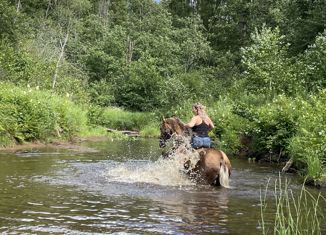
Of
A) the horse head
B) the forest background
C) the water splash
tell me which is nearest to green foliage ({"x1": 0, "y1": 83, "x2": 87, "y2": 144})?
the forest background

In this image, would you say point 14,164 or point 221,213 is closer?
point 221,213

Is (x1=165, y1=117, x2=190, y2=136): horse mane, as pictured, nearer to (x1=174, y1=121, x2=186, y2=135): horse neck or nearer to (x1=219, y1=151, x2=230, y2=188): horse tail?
(x1=174, y1=121, x2=186, y2=135): horse neck

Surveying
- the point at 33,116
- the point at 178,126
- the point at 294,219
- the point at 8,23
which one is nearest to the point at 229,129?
the point at 178,126

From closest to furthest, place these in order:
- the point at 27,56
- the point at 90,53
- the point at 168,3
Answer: the point at 27,56, the point at 90,53, the point at 168,3

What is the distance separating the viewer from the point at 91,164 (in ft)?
50.1

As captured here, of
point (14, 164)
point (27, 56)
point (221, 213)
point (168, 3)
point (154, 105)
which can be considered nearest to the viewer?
point (221, 213)

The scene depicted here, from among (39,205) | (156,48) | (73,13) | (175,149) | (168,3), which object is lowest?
(39,205)

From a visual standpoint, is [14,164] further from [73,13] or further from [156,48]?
[73,13]

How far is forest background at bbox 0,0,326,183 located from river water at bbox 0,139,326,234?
330 cm

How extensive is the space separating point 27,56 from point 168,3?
103 ft

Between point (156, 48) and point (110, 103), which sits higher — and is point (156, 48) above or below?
above

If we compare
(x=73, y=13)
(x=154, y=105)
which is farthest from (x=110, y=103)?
(x=73, y=13)

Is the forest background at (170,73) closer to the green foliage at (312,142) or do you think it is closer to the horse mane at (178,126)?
the green foliage at (312,142)

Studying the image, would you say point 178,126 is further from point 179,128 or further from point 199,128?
point 199,128
